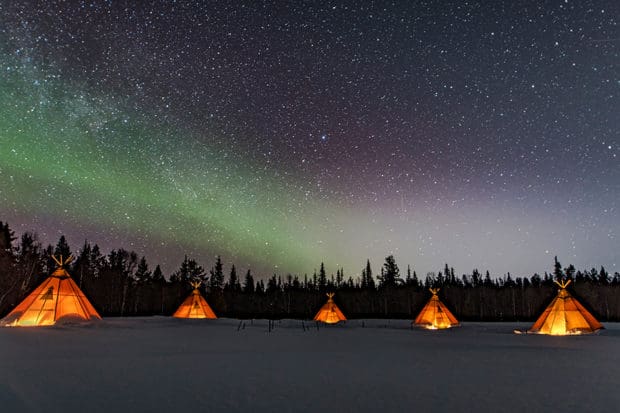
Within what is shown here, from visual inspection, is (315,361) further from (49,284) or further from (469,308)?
(469,308)

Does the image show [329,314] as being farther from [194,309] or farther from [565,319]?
[565,319]

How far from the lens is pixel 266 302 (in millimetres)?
104312

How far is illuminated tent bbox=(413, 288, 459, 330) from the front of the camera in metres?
29.8

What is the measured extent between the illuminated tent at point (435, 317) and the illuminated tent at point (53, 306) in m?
21.1

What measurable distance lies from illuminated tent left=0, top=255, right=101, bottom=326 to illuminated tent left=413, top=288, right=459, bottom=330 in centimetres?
2109

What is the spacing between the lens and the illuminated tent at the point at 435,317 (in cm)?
2978

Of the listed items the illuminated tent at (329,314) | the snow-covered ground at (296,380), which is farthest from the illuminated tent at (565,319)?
the illuminated tent at (329,314)

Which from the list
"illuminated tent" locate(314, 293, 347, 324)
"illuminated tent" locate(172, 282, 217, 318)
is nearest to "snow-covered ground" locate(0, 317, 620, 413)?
"illuminated tent" locate(172, 282, 217, 318)

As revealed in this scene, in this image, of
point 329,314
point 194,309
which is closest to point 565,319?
point 329,314

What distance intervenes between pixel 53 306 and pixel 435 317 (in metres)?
23.7

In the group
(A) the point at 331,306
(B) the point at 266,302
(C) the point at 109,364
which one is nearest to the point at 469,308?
(B) the point at 266,302

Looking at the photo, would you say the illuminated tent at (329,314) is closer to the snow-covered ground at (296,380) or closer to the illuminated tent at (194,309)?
the illuminated tent at (194,309)

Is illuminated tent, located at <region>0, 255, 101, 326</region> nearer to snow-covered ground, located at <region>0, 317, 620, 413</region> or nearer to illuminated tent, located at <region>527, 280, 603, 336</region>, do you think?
snow-covered ground, located at <region>0, 317, 620, 413</region>

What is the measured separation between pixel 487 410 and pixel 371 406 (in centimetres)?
158
